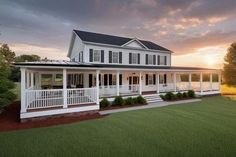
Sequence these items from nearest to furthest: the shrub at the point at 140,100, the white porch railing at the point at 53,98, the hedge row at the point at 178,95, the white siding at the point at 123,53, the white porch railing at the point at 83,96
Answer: the white porch railing at the point at 53,98 < the white porch railing at the point at 83,96 < the shrub at the point at 140,100 < the white siding at the point at 123,53 < the hedge row at the point at 178,95

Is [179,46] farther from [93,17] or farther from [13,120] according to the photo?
[13,120]

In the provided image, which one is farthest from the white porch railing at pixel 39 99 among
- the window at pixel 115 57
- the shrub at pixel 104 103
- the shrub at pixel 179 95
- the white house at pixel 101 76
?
the shrub at pixel 179 95

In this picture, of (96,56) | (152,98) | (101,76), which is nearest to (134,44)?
(96,56)

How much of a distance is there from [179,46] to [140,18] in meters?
12.4

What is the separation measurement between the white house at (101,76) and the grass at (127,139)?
276 centimetres

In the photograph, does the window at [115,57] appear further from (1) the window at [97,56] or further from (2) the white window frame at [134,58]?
(2) the white window frame at [134,58]

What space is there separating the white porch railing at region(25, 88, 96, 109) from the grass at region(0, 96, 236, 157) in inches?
105

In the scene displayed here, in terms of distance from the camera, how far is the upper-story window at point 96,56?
17.0 metres

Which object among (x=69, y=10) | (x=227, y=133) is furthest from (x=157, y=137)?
(x=69, y=10)

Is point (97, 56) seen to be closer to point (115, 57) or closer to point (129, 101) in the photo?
point (115, 57)

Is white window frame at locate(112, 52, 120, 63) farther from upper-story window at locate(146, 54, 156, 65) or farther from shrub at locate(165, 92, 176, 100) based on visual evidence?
shrub at locate(165, 92, 176, 100)

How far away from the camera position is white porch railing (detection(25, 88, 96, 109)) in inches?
388

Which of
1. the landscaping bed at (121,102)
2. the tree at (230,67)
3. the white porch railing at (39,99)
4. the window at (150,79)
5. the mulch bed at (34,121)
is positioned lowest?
the mulch bed at (34,121)

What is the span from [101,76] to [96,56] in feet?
7.58
